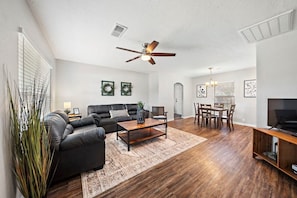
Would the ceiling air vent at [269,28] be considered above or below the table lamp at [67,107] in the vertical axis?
above

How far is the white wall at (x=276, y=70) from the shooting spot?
6.82ft

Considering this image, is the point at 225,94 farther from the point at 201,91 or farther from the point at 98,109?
Answer: the point at 98,109

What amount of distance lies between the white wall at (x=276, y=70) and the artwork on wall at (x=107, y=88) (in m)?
4.76

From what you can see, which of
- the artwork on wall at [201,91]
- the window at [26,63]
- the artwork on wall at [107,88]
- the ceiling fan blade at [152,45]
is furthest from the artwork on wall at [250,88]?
the window at [26,63]

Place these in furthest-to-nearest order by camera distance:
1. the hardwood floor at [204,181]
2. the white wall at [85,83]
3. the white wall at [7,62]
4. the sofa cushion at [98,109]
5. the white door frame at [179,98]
A: the white door frame at [179,98] → the sofa cushion at [98,109] → the white wall at [85,83] → the hardwood floor at [204,181] → the white wall at [7,62]

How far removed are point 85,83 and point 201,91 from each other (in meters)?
5.97

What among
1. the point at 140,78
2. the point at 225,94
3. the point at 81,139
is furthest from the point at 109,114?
the point at 225,94

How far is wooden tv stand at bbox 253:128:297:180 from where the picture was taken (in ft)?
5.69

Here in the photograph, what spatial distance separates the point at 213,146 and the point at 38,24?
4392 millimetres

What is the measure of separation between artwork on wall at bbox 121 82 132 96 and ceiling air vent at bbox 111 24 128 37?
319 cm

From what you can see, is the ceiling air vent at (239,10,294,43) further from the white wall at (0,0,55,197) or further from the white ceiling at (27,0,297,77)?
the white wall at (0,0,55,197)

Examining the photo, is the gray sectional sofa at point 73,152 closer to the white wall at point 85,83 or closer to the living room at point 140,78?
the living room at point 140,78

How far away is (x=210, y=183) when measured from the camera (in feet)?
5.48

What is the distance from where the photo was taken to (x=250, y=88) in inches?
192
